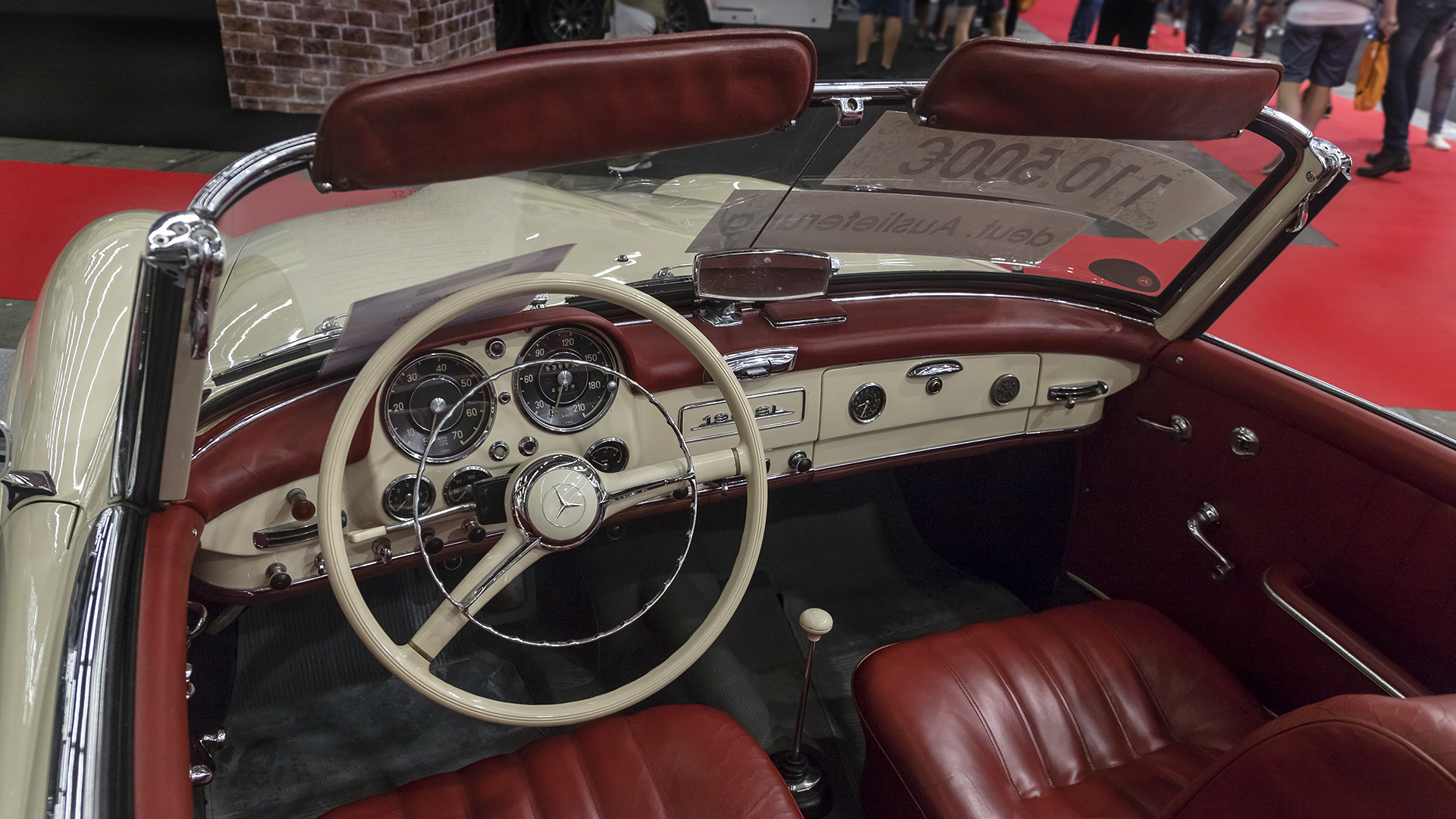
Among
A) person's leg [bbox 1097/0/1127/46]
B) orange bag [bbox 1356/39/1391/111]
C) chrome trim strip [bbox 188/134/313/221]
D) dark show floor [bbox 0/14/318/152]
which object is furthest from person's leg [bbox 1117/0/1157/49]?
chrome trim strip [bbox 188/134/313/221]

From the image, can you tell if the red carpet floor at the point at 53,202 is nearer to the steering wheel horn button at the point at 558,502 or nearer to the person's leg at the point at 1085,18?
the steering wheel horn button at the point at 558,502

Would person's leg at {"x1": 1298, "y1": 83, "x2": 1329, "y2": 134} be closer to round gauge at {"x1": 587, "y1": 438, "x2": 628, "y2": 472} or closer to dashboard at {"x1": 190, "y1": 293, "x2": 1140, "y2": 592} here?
dashboard at {"x1": 190, "y1": 293, "x2": 1140, "y2": 592}

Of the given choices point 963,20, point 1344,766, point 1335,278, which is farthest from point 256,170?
point 963,20

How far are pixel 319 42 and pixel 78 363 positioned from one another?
410cm

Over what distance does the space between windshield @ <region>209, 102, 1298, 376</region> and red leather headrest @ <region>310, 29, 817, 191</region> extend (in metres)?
0.09

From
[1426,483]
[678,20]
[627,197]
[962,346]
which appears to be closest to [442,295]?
[627,197]

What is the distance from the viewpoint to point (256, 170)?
1.02 metres

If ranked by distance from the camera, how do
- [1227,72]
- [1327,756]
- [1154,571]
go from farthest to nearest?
[1154,571] < [1227,72] < [1327,756]

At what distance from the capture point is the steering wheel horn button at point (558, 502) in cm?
134

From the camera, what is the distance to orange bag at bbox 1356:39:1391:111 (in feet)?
17.4

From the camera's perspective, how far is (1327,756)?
2.71 feet

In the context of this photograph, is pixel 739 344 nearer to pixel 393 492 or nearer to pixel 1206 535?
pixel 393 492

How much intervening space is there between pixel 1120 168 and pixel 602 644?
1474 millimetres

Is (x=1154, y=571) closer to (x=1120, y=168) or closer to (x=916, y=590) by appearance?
(x=916, y=590)
